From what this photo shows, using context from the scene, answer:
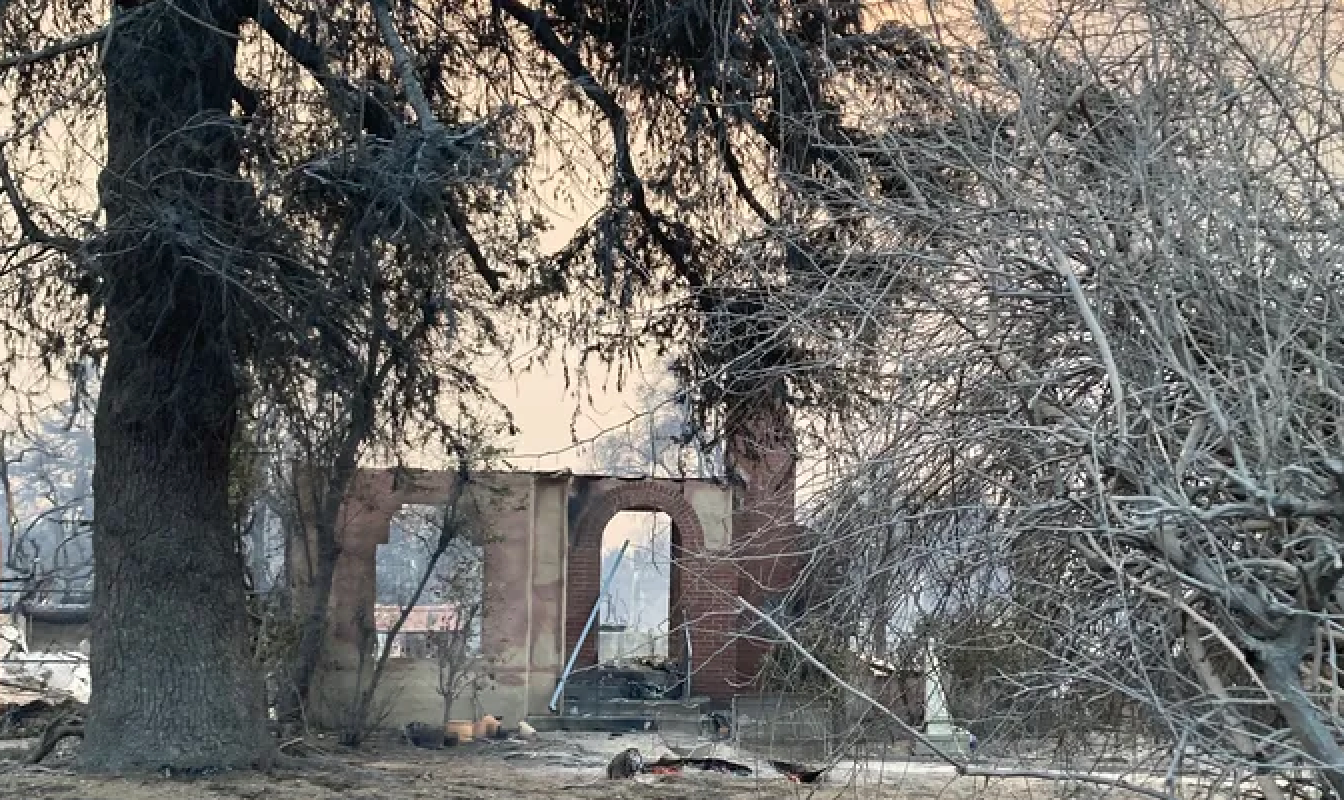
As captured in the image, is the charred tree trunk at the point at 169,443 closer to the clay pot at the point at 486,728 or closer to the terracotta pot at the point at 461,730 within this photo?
the terracotta pot at the point at 461,730

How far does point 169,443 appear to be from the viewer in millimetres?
14344

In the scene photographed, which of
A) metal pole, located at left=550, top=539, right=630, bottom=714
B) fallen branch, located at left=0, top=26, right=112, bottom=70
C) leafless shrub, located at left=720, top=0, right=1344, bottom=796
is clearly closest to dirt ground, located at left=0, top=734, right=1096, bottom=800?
metal pole, located at left=550, top=539, right=630, bottom=714

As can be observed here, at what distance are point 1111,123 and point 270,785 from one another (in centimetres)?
959

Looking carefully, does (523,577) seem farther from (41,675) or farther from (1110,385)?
(1110,385)

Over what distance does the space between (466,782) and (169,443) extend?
413cm

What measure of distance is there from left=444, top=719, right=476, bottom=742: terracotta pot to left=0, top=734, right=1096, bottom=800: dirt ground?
1302mm

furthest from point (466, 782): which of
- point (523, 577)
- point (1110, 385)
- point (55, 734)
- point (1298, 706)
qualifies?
point (1298, 706)

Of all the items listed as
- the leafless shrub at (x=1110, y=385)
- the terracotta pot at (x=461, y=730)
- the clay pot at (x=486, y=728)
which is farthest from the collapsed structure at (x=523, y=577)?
the leafless shrub at (x=1110, y=385)

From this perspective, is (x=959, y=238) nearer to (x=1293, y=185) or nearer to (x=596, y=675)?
(x=1293, y=185)

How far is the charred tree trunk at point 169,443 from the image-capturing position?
11.5 meters

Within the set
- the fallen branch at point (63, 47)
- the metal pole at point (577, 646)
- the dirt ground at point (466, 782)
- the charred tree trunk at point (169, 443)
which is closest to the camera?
the fallen branch at point (63, 47)

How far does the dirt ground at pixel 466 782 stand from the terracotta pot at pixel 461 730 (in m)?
1.30

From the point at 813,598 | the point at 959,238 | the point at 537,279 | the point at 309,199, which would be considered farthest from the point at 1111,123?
the point at 537,279

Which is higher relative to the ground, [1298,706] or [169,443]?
[169,443]
